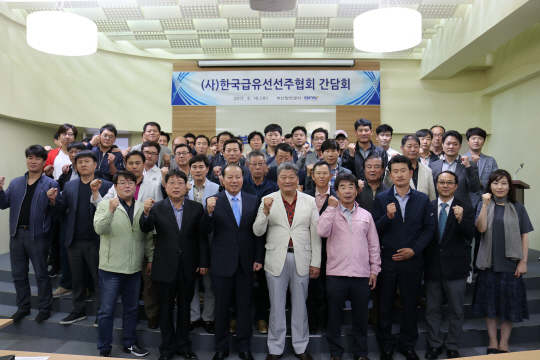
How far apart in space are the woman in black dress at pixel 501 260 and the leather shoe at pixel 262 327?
1.86 metres

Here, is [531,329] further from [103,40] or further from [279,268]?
[103,40]

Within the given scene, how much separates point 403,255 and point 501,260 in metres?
0.94

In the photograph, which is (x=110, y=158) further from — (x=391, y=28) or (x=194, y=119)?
(x=194, y=119)

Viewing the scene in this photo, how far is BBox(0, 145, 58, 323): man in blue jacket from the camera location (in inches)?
136

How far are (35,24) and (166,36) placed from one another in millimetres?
3262

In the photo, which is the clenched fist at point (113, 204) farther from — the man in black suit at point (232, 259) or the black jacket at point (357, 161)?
the black jacket at point (357, 161)

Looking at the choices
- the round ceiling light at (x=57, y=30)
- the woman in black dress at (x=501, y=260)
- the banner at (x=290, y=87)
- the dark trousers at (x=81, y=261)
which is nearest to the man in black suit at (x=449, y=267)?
the woman in black dress at (x=501, y=260)

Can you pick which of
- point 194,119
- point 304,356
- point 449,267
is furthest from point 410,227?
point 194,119

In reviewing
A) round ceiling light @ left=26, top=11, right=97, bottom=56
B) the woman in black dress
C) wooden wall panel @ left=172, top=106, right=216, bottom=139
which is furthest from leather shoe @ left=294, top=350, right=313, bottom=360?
wooden wall panel @ left=172, top=106, right=216, bottom=139

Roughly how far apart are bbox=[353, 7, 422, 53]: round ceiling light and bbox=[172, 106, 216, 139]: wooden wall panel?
160 inches

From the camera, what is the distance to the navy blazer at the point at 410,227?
117 inches

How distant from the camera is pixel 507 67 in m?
6.47

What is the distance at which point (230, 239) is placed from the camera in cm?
296

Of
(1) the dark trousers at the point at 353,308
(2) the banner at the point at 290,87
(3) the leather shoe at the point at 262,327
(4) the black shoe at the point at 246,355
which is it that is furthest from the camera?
(2) the banner at the point at 290,87
